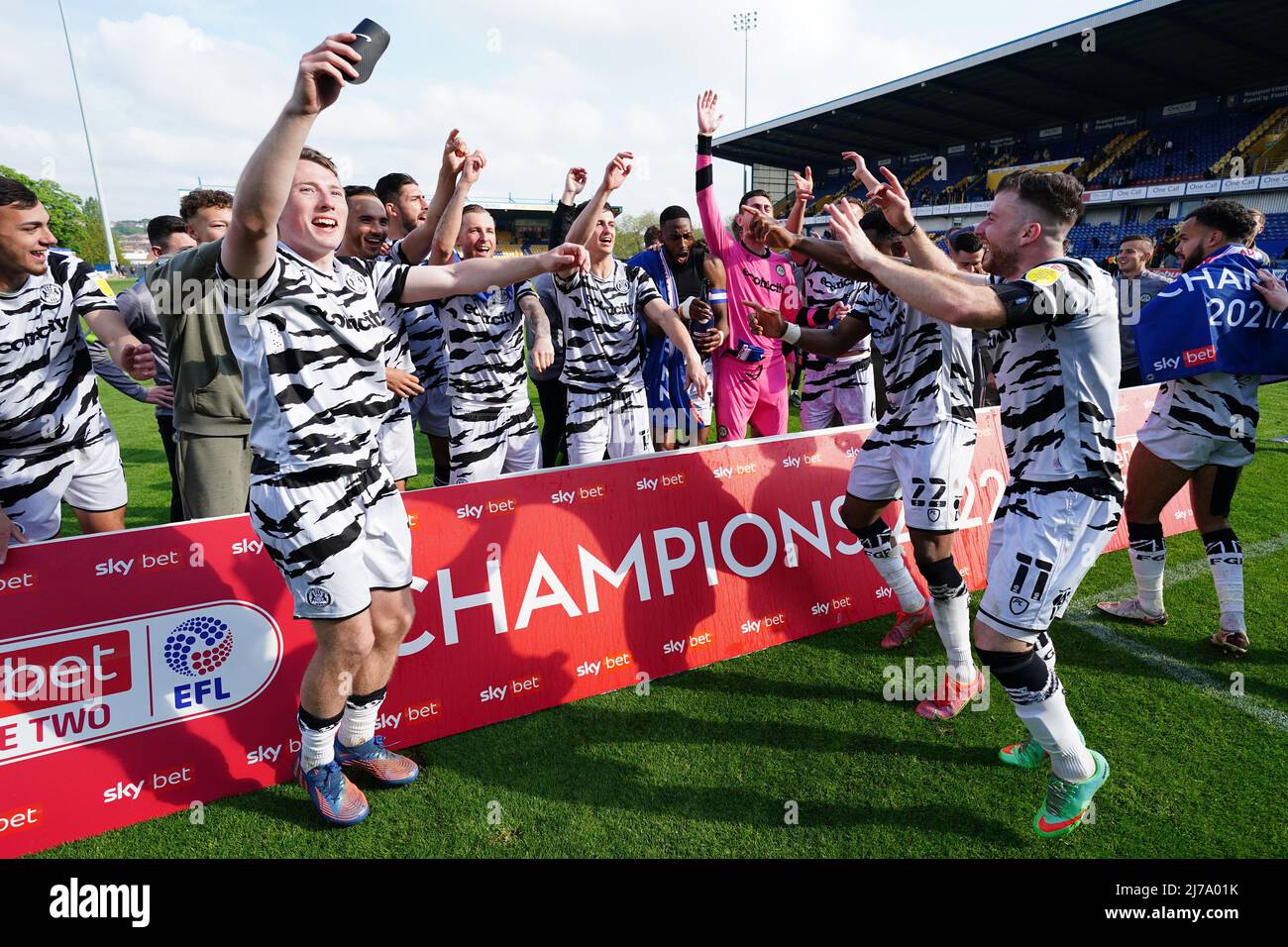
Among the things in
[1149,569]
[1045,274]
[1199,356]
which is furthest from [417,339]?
[1149,569]

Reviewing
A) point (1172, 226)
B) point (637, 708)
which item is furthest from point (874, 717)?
point (1172, 226)

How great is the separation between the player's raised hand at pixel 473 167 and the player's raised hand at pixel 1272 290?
4.30 metres

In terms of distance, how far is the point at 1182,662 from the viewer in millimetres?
3811

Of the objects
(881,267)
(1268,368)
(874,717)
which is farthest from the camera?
(1268,368)

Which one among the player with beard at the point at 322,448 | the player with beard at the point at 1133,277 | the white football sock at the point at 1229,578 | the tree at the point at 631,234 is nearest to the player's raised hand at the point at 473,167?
the player with beard at the point at 322,448

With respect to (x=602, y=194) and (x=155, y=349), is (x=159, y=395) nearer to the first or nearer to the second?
(x=155, y=349)

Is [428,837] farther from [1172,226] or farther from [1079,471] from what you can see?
[1172,226]

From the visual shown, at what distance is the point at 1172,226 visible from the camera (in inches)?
1148

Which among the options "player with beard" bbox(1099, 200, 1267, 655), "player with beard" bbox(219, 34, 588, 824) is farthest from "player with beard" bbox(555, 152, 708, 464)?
"player with beard" bbox(1099, 200, 1267, 655)

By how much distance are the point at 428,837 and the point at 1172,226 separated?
1457 inches

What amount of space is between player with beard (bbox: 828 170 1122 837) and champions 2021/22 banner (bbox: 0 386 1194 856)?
63.3 inches

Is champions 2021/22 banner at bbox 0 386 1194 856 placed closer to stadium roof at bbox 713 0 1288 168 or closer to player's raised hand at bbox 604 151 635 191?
player's raised hand at bbox 604 151 635 191

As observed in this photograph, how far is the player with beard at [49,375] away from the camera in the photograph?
10.3ft

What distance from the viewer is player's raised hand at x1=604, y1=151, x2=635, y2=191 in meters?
3.74
